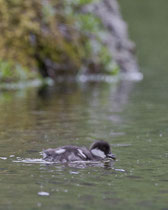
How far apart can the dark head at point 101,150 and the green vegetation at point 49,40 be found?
51.6 feet

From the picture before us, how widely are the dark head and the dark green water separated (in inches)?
8.5

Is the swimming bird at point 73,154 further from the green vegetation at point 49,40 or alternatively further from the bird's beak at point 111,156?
the green vegetation at point 49,40

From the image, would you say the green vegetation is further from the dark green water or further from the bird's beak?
the bird's beak

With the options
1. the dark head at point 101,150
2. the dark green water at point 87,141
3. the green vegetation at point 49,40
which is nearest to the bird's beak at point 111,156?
the dark head at point 101,150

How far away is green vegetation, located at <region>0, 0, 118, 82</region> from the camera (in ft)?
92.7

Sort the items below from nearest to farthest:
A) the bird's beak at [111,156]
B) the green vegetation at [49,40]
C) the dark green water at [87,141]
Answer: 1. the dark green water at [87,141]
2. the bird's beak at [111,156]
3. the green vegetation at [49,40]

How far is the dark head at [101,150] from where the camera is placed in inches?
453

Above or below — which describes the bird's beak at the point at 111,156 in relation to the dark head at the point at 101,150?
below

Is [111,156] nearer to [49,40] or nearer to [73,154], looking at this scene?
[73,154]

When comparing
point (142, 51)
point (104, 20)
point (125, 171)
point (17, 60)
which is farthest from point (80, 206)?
point (142, 51)

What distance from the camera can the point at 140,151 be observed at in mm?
12414

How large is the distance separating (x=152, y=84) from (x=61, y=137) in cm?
1762

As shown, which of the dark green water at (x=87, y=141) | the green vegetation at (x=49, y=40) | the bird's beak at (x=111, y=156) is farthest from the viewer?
the green vegetation at (x=49, y=40)

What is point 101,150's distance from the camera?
11578 mm
